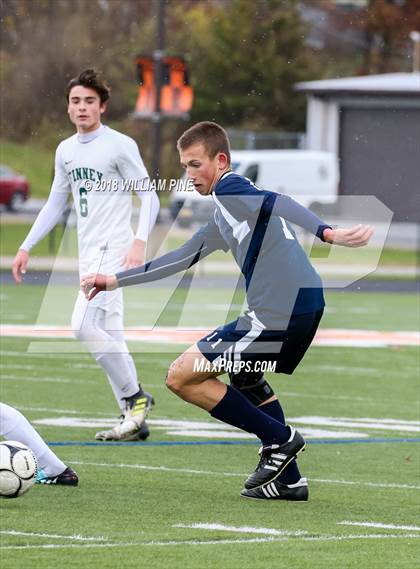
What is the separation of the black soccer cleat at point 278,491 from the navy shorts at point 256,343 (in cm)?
60

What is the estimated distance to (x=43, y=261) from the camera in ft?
91.7

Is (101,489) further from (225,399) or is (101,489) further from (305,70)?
(305,70)

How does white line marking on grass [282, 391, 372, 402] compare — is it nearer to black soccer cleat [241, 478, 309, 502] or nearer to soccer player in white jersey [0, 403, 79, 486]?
black soccer cleat [241, 478, 309, 502]

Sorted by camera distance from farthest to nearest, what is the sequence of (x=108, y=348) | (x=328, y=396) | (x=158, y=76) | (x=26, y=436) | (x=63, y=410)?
(x=158, y=76) < (x=328, y=396) < (x=63, y=410) < (x=108, y=348) < (x=26, y=436)

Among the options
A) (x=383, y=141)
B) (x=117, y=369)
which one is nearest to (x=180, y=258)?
(x=117, y=369)

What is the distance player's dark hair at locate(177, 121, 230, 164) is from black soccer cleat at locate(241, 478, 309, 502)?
1.71 m

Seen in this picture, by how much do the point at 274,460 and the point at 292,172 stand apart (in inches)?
1120

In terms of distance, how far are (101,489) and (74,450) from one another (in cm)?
127

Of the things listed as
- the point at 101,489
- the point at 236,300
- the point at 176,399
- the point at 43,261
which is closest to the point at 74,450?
the point at 101,489

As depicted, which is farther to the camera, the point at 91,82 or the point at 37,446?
the point at 91,82

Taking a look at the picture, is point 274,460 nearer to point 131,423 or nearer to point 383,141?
point 131,423

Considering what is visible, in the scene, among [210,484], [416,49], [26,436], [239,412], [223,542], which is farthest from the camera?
[416,49]

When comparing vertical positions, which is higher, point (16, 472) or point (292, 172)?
point (16, 472)

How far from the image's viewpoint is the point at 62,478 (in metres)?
7.81
